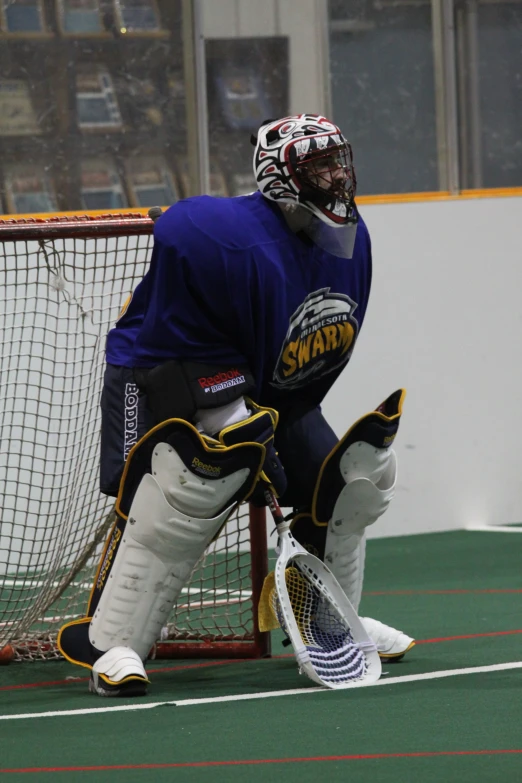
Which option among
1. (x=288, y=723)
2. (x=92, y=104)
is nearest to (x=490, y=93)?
(x=92, y=104)

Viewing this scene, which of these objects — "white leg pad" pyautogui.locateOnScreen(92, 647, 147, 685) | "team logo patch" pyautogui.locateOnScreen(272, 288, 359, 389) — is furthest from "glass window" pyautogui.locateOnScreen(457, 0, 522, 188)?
"white leg pad" pyautogui.locateOnScreen(92, 647, 147, 685)

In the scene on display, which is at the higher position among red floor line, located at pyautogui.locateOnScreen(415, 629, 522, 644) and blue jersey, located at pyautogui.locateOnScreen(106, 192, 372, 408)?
blue jersey, located at pyautogui.locateOnScreen(106, 192, 372, 408)

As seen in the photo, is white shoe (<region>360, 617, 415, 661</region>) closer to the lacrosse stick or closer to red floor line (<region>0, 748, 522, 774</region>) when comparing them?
the lacrosse stick

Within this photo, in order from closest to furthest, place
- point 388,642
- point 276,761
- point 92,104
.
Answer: point 276,761 < point 388,642 < point 92,104

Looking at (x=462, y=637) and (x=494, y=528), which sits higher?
(x=462, y=637)

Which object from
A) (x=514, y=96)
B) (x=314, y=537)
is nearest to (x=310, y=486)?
(x=314, y=537)

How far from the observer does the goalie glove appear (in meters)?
3.09

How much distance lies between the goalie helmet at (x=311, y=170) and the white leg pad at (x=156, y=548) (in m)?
0.58

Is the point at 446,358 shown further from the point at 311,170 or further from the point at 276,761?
the point at 276,761

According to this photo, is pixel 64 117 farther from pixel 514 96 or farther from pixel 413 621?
pixel 413 621

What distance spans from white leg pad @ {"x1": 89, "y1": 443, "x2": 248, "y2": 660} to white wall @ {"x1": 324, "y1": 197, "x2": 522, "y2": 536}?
2.46 m

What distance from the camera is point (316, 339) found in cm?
327

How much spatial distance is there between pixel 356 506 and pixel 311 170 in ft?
2.41

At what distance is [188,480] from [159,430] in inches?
4.7
